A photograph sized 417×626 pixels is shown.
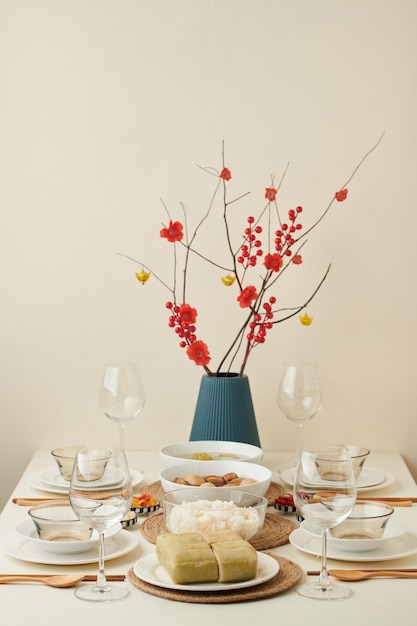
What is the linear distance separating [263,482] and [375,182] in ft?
3.15

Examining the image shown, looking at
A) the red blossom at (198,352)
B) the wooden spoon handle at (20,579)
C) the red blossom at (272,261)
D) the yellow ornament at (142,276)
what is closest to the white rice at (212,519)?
the wooden spoon handle at (20,579)

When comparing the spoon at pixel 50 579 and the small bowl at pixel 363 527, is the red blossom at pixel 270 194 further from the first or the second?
the spoon at pixel 50 579

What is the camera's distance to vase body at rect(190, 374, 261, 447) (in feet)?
6.33

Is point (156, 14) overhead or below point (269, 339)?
overhead

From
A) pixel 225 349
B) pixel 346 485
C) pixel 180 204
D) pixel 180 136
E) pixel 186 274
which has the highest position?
pixel 180 136

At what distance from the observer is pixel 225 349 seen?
2234mm

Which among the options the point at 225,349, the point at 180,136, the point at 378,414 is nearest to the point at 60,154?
the point at 180,136

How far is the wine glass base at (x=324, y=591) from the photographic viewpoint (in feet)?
4.02

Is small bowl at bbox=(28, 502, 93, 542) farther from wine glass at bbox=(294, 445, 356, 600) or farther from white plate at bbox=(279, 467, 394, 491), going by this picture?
white plate at bbox=(279, 467, 394, 491)

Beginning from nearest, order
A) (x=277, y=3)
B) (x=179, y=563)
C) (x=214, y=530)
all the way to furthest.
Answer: (x=179, y=563), (x=214, y=530), (x=277, y=3)

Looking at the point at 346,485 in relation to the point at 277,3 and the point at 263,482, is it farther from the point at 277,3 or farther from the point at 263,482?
the point at 277,3

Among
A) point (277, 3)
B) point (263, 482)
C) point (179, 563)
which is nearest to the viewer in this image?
point (179, 563)

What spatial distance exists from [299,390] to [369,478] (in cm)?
24

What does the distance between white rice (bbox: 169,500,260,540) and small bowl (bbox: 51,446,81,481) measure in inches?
17.4
